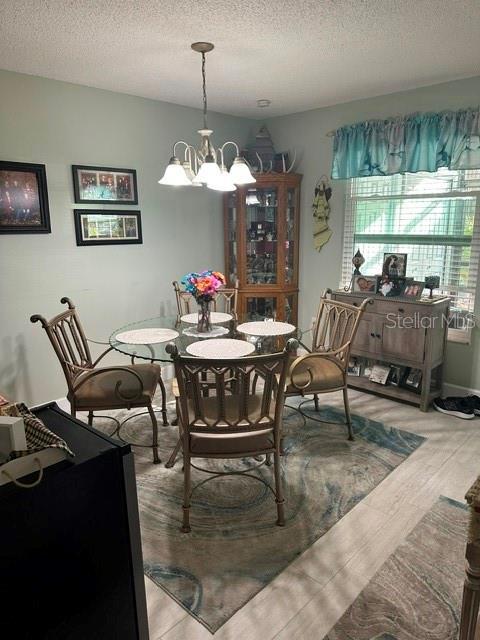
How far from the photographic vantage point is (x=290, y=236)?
14.5 feet

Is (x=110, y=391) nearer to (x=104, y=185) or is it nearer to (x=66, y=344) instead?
(x=66, y=344)

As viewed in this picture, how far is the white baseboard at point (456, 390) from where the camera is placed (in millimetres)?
3594

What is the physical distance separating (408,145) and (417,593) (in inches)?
123

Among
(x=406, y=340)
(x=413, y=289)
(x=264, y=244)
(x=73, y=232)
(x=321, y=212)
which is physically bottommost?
(x=406, y=340)

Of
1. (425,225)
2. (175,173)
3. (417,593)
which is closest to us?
(417,593)

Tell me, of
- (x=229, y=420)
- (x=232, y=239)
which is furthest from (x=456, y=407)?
(x=232, y=239)

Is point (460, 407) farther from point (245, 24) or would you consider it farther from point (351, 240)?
point (245, 24)

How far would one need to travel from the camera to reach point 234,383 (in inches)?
123

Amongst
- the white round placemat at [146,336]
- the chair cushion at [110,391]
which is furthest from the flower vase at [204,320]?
the chair cushion at [110,391]

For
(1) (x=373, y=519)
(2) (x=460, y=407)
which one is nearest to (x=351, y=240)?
(2) (x=460, y=407)

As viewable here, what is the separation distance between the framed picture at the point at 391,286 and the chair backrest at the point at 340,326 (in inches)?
20.2

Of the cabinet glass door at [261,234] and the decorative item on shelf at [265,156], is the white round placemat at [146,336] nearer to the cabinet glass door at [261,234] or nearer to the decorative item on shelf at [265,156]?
the cabinet glass door at [261,234]

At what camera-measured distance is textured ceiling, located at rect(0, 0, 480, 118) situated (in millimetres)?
2152

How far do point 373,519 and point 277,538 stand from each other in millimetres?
512
